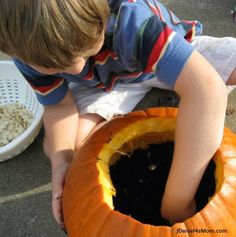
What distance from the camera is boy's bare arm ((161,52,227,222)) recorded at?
92 cm

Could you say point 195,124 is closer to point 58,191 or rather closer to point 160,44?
point 160,44

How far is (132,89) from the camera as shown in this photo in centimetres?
139

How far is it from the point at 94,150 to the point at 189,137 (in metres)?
0.23

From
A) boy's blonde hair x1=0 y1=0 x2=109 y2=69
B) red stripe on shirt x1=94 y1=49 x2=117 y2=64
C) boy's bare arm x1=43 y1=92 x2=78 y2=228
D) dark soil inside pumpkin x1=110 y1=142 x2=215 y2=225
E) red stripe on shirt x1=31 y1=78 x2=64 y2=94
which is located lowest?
boy's bare arm x1=43 y1=92 x2=78 y2=228

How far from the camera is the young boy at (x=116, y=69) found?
81cm

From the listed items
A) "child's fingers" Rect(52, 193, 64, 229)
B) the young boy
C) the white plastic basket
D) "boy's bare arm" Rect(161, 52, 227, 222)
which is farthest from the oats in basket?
"boy's bare arm" Rect(161, 52, 227, 222)

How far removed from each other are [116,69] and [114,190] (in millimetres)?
376

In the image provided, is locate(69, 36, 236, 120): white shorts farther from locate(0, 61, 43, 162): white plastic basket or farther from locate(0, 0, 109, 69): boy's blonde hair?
locate(0, 0, 109, 69): boy's blonde hair

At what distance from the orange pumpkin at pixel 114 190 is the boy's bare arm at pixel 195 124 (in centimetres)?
6

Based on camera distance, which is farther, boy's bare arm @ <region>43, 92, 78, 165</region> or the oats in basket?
the oats in basket

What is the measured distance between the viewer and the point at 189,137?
92 cm

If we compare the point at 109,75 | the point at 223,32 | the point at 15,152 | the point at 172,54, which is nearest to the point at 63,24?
the point at 172,54

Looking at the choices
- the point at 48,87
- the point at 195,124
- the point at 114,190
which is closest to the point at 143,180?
the point at 114,190

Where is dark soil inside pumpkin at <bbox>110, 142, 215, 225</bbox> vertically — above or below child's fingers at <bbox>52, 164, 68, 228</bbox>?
above
